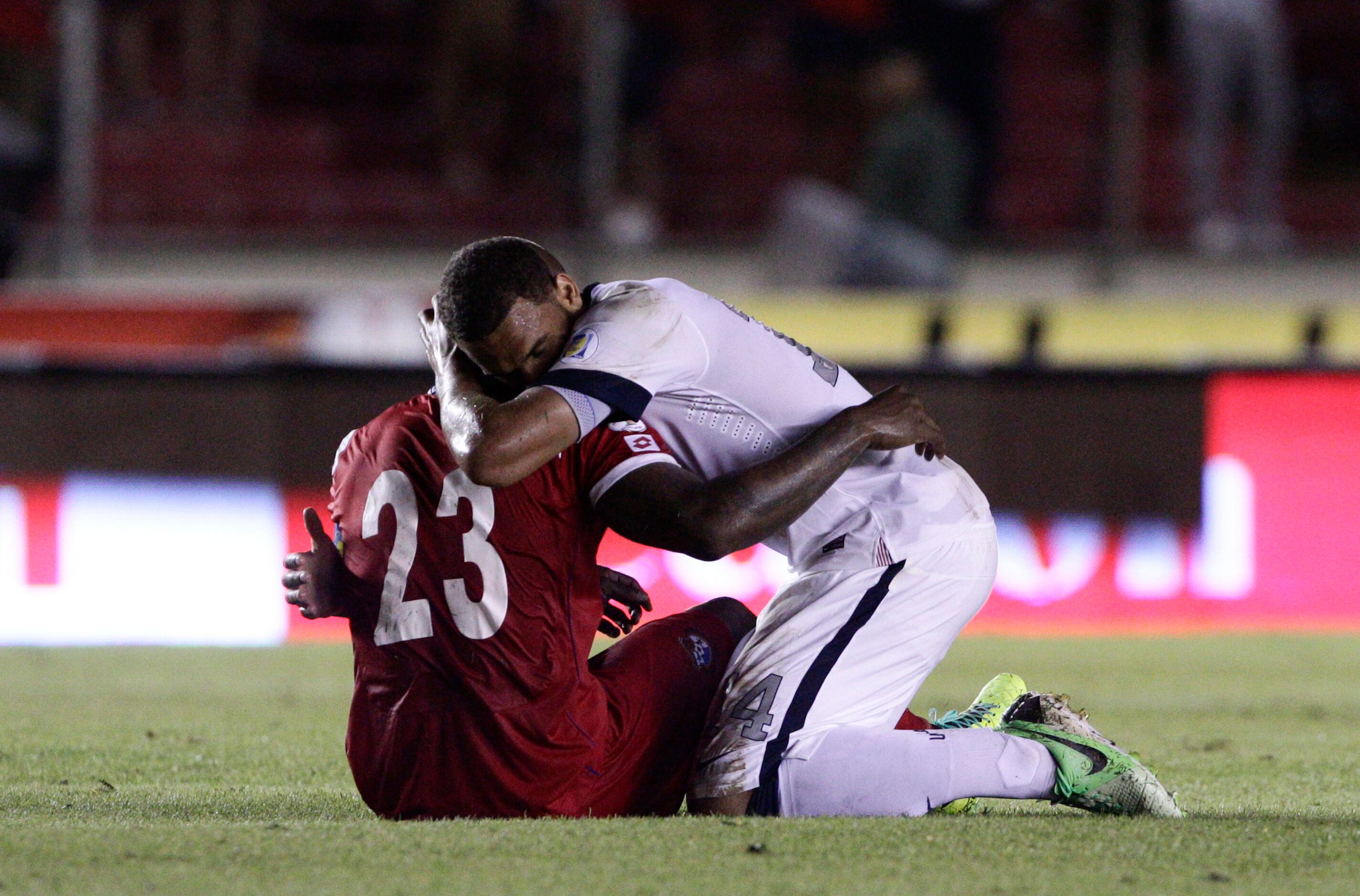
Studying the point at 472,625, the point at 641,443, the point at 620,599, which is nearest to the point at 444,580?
the point at 472,625

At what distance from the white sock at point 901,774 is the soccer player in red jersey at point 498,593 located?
1.10ft

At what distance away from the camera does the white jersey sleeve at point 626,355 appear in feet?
10.4

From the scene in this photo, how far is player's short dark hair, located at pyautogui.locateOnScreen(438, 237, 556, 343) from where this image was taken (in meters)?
3.21

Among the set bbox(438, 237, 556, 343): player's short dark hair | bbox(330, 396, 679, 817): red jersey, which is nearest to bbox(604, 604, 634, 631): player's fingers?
bbox(330, 396, 679, 817): red jersey

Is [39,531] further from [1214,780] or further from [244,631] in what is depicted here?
[1214,780]

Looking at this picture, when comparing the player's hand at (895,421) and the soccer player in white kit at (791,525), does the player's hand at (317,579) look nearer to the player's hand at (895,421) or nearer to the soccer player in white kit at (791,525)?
the soccer player in white kit at (791,525)

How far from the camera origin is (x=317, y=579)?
130 inches

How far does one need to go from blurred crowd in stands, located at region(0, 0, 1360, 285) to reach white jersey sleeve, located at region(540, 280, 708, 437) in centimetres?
647

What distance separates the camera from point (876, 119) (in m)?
11.5

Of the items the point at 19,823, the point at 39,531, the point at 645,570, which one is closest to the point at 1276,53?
the point at 645,570

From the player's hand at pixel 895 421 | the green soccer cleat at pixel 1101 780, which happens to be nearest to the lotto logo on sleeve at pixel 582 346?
the player's hand at pixel 895 421

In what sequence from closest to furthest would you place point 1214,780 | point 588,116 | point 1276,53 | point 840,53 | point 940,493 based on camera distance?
point 940,493 → point 1214,780 → point 588,116 → point 1276,53 → point 840,53

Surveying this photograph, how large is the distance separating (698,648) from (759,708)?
25 centimetres

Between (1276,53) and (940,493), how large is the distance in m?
8.16
